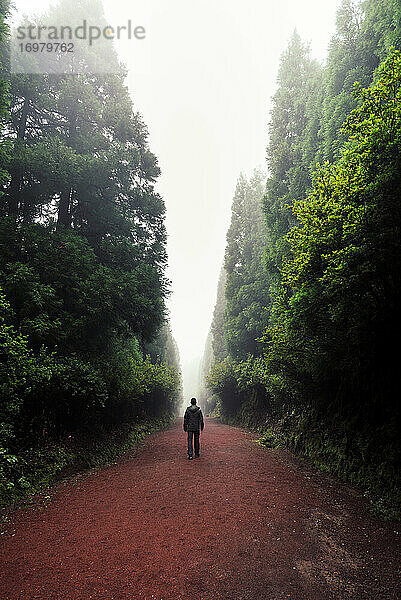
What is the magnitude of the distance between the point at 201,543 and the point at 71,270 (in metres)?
9.05

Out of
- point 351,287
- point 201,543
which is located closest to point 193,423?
point 201,543

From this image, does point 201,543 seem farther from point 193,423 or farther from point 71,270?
point 71,270

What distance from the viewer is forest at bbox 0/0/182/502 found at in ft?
22.3

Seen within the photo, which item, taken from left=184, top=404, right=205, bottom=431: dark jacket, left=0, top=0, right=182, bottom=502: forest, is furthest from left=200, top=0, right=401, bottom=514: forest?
left=0, top=0, right=182, bottom=502: forest

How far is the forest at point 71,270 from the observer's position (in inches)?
268

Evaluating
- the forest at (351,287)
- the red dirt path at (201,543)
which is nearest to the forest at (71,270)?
the red dirt path at (201,543)

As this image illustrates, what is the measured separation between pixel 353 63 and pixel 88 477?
16.9m

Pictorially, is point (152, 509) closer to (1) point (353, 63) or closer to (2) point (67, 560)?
(2) point (67, 560)

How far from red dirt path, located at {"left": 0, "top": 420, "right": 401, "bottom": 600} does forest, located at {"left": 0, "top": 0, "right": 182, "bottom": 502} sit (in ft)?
6.29

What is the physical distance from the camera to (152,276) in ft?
43.4

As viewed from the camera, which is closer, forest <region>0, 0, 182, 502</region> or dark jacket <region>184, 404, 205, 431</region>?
forest <region>0, 0, 182, 502</region>

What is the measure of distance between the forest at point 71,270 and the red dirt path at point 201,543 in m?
1.92

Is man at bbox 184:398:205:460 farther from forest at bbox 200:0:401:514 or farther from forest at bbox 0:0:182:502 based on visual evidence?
forest at bbox 200:0:401:514

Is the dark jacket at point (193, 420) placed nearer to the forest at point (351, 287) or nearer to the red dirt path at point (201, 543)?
the red dirt path at point (201, 543)
